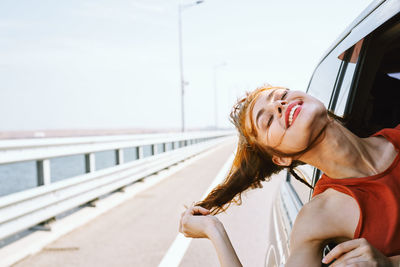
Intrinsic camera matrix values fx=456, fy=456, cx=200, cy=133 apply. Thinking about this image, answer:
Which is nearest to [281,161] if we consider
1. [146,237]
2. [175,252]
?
[175,252]

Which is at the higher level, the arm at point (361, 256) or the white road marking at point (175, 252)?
the arm at point (361, 256)

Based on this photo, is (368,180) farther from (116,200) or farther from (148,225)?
(116,200)

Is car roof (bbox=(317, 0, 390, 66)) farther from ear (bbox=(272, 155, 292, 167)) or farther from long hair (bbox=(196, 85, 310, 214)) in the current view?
ear (bbox=(272, 155, 292, 167))

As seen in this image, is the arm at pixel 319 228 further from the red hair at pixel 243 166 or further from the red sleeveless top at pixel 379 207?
the red hair at pixel 243 166

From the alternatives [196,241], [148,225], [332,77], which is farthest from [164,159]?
[332,77]

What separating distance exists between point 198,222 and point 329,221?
742 mm

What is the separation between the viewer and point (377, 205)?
179 centimetres

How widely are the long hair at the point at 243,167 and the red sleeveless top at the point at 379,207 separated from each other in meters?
0.67

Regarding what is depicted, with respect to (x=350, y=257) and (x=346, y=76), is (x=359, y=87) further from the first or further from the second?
(x=350, y=257)

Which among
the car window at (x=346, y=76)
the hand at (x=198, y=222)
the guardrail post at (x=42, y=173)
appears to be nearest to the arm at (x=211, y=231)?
the hand at (x=198, y=222)

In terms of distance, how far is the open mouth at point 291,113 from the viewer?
218 centimetres

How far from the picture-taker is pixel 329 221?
1.82m

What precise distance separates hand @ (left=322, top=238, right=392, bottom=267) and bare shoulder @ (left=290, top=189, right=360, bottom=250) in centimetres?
15

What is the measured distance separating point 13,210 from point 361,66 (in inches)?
159
